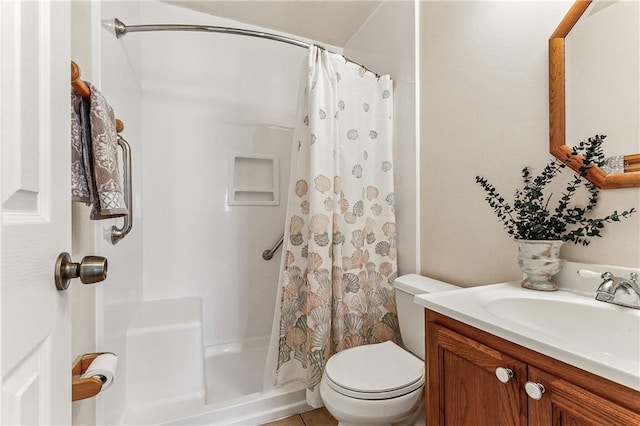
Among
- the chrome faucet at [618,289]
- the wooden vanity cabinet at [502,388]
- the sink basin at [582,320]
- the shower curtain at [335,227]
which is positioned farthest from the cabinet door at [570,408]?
the shower curtain at [335,227]

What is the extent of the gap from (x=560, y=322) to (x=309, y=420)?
1252mm

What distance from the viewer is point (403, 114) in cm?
176

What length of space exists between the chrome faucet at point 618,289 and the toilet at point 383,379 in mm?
576

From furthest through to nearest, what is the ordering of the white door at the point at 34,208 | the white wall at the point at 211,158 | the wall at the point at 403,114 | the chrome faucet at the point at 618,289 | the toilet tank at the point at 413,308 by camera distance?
the white wall at the point at 211,158 → the wall at the point at 403,114 → the toilet tank at the point at 413,308 → the chrome faucet at the point at 618,289 → the white door at the point at 34,208

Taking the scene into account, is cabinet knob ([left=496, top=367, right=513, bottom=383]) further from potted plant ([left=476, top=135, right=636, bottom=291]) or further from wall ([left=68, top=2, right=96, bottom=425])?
wall ([left=68, top=2, right=96, bottom=425])

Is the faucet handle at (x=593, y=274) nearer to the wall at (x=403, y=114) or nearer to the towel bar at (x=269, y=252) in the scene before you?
the wall at (x=403, y=114)

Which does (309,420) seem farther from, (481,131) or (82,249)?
(481,131)

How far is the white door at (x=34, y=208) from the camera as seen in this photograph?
0.38 m

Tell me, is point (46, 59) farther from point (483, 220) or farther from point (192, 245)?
point (192, 245)

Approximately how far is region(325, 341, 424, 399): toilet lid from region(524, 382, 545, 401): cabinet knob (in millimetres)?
610

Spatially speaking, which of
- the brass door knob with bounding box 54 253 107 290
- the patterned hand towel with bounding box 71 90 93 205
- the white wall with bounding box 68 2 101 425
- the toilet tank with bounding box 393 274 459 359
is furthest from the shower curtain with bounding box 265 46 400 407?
the brass door knob with bounding box 54 253 107 290

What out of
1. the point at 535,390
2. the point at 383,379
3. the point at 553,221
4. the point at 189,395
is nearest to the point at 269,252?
the point at 189,395

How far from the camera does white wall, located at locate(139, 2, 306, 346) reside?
206 cm

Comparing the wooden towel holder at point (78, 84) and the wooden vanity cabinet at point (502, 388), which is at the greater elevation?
the wooden towel holder at point (78, 84)
